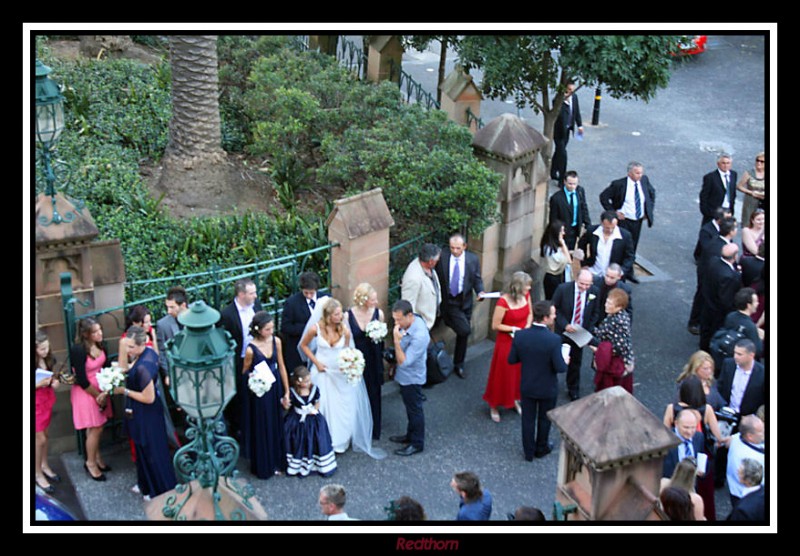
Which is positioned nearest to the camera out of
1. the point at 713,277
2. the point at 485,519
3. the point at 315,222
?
the point at 485,519

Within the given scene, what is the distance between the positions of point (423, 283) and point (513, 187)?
87.3 inches

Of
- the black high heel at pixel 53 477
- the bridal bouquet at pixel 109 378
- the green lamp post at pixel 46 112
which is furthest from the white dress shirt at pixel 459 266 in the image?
the black high heel at pixel 53 477

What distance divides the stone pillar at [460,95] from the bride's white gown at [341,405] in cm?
573

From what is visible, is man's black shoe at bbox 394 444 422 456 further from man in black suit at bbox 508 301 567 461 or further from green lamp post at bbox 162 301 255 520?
green lamp post at bbox 162 301 255 520

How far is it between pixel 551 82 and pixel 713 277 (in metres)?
4.06

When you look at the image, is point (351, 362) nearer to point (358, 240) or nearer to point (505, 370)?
point (358, 240)

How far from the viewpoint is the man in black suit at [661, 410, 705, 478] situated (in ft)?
30.9

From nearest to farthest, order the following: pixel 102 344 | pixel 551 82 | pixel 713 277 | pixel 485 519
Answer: pixel 485 519
pixel 102 344
pixel 713 277
pixel 551 82

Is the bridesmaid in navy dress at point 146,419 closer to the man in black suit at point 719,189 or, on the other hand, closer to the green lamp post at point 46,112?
the green lamp post at point 46,112

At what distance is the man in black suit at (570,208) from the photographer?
45.0 ft
